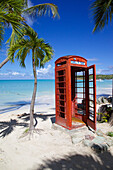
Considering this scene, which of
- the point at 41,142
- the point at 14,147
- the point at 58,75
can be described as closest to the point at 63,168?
the point at 41,142

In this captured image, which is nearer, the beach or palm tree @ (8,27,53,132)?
the beach

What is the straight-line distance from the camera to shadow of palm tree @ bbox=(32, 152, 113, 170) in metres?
2.86

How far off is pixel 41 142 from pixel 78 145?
1.22 m

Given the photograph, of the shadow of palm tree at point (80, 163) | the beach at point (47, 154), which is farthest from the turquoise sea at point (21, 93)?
the shadow of palm tree at point (80, 163)

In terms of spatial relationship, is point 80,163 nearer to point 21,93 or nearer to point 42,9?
point 42,9

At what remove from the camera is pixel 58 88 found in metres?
5.17

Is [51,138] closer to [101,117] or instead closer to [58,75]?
[58,75]

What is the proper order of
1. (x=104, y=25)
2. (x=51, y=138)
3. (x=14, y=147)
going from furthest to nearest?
(x=104, y=25), (x=51, y=138), (x=14, y=147)

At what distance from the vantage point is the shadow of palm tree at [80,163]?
2864 millimetres

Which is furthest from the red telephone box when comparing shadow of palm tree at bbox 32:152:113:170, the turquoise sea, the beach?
the turquoise sea

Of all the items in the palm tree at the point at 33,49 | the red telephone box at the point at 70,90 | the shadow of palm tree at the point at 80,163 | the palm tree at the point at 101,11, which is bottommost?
the shadow of palm tree at the point at 80,163

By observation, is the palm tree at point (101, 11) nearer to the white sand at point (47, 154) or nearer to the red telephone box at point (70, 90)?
the red telephone box at point (70, 90)

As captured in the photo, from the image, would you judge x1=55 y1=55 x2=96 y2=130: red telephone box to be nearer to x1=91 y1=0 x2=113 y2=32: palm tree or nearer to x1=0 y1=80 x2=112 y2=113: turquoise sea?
x1=91 y1=0 x2=113 y2=32: palm tree

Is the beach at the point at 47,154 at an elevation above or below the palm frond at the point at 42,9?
below
